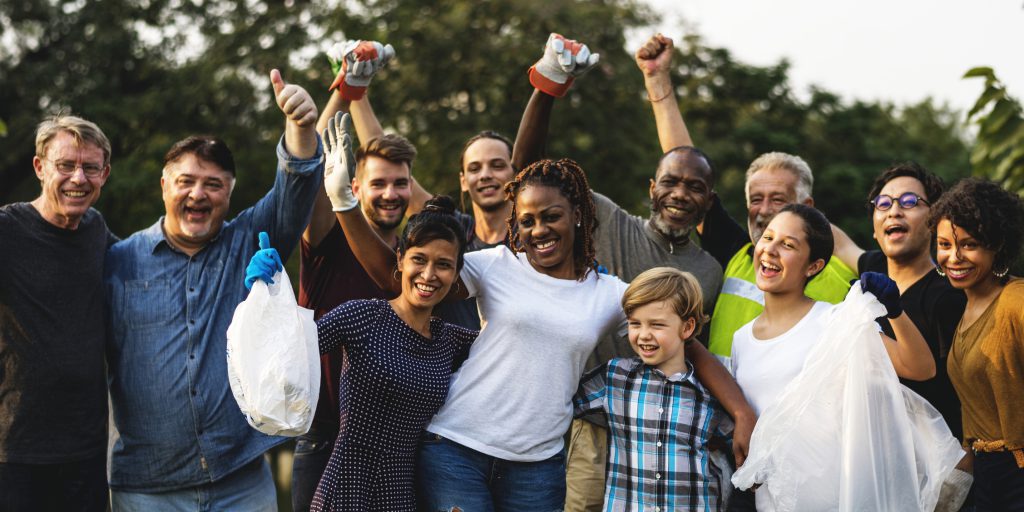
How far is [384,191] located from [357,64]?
24.8 inches

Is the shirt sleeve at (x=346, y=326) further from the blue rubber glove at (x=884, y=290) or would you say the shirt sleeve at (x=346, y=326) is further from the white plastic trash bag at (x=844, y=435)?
the blue rubber glove at (x=884, y=290)

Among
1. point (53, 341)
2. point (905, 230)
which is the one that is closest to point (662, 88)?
point (905, 230)

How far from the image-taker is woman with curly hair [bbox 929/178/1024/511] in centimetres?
377

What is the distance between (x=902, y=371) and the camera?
3811 mm

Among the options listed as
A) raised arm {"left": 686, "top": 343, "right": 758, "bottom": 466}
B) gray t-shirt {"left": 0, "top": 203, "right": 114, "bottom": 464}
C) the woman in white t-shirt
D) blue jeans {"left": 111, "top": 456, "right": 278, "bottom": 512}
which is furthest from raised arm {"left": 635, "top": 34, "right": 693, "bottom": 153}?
gray t-shirt {"left": 0, "top": 203, "right": 114, "bottom": 464}

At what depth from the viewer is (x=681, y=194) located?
15.4 ft

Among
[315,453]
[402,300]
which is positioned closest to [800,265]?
[402,300]

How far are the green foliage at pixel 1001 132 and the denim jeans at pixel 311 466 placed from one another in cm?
429

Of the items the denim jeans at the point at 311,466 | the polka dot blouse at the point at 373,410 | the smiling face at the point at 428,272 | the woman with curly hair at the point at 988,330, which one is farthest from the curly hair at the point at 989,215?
the denim jeans at the point at 311,466

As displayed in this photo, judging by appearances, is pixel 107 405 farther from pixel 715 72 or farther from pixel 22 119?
pixel 715 72

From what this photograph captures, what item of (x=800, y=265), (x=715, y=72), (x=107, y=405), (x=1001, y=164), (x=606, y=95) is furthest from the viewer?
(x=715, y=72)

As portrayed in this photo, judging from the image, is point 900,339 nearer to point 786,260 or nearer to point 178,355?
point 786,260

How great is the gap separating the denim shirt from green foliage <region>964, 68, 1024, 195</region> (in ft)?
13.8

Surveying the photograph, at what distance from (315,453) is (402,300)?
41.0 inches
